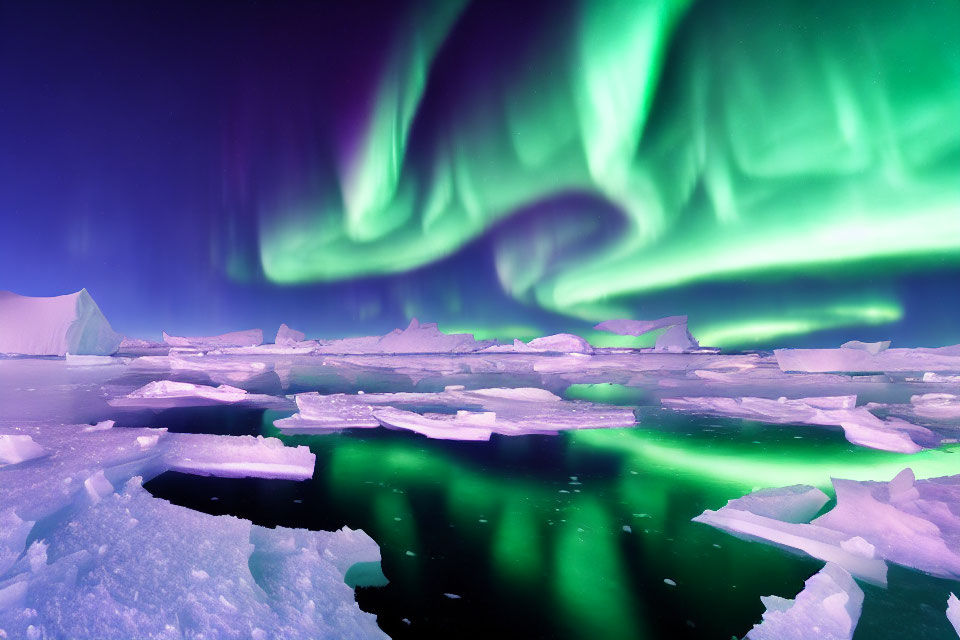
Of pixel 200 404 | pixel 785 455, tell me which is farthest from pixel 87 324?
pixel 785 455

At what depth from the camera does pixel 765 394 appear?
1416 cm

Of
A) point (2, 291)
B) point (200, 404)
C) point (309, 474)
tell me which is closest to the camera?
point (309, 474)

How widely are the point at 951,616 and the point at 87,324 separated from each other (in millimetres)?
36930

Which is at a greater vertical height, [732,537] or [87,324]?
[87,324]

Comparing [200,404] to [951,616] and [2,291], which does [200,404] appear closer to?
[951,616]

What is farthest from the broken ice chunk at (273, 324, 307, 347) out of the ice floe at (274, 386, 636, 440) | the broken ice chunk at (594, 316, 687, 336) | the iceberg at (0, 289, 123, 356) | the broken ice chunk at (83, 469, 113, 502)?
the broken ice chunk at (83, 469, 113, 502)

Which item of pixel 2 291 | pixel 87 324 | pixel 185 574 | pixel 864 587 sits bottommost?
pixel 864 587

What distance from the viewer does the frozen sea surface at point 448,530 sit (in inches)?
106

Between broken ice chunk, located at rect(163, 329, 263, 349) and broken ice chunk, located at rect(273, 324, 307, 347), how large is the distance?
6072mm

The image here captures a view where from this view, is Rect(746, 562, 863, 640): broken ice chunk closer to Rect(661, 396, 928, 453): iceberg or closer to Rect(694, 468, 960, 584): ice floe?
Rect(694, 468, 960, 584): ice floe

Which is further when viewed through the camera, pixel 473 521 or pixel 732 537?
pixel 473 521

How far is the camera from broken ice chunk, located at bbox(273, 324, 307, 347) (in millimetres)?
40966

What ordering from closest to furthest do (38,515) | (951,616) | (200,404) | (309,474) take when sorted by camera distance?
(951,616) → (38,515) → (309,474) → (200,404)

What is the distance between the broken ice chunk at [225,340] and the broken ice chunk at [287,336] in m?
6.07
